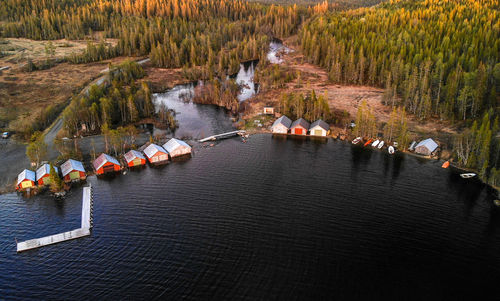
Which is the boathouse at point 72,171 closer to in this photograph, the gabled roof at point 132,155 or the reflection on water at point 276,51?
the gabled roof at point 132,155

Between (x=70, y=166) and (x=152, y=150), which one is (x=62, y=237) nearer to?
(x=70, y=166)

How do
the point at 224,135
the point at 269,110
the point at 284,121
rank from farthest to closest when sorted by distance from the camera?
the point at 269,110 → the point at 284,121 → the point at 224,135

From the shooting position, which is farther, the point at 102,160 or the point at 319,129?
the point at 319,129

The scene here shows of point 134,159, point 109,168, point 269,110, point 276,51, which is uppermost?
point 276,51

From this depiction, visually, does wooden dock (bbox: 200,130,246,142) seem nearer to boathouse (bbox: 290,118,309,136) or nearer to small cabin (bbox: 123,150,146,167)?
boathouse (bbox: 290,118,309,136)

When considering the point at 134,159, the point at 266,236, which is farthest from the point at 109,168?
the point at 266,236

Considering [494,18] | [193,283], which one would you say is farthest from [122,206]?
[494,18]

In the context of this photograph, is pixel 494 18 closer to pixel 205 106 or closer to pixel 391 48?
pixel 391 48
